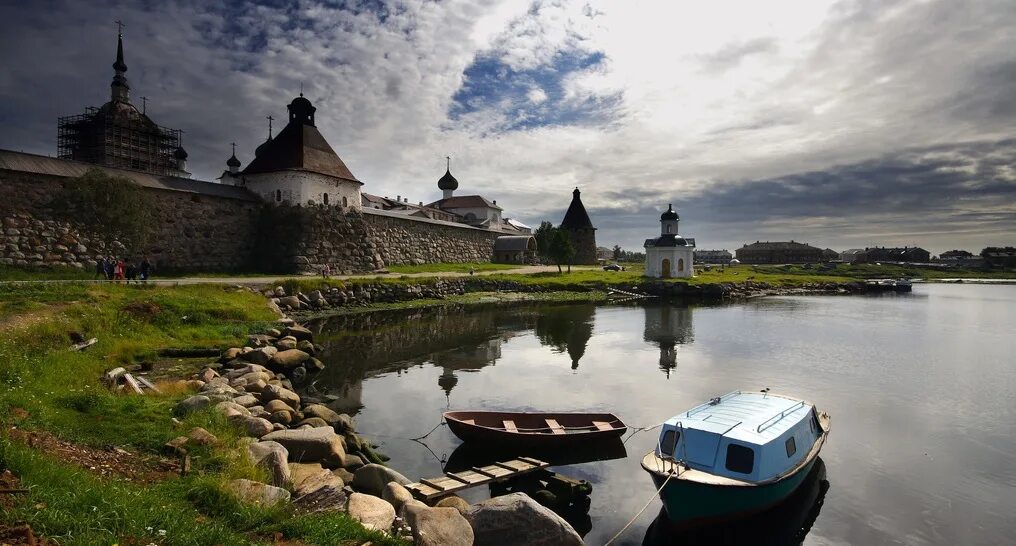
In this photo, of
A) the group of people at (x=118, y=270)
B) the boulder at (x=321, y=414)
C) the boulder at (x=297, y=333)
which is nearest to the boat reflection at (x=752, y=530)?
the boulder at (x=321, y=414)

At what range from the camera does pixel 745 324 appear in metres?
35.0

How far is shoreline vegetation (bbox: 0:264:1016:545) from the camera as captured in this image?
4.90 m

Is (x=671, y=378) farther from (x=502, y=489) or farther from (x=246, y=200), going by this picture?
Answer: (x=246, y=200)

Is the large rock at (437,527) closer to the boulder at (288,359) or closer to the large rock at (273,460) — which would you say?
the large rock at (273,460)

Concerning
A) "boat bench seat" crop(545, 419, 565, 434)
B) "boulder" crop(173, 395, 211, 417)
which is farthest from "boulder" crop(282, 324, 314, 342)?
"boat bench seat" crop(545, 419, 565, 434)

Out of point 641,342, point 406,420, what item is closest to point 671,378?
point 641,342

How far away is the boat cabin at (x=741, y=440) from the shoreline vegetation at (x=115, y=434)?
574cm

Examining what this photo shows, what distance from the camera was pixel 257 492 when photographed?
21.0 ft

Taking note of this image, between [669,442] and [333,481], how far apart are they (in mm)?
6007

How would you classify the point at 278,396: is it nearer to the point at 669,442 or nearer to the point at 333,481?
the point at 333,481

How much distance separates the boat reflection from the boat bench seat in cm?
297

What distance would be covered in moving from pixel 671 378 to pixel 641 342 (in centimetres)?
772

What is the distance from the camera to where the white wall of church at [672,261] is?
62562 millimetres

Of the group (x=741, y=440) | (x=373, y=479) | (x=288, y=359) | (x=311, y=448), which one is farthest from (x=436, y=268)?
(x=741, y=440)
